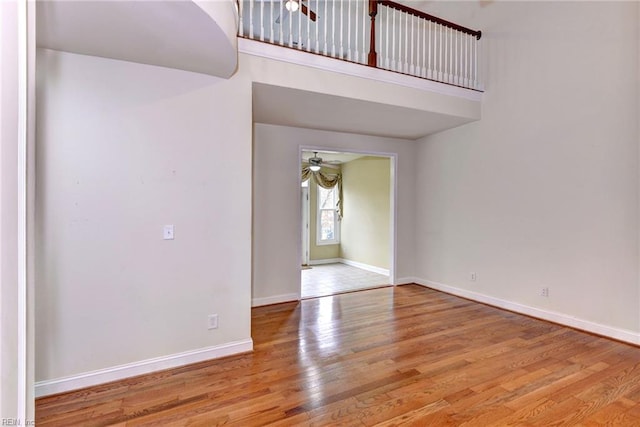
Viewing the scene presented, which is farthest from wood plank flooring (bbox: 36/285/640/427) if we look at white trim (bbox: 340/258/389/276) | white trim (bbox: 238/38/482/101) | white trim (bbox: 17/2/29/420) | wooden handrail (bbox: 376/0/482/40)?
wooden handrail (bbox: 376/0/482/40)

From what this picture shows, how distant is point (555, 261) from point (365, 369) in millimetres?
2471

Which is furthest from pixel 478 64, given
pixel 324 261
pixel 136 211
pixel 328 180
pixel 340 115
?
pixel 324 261

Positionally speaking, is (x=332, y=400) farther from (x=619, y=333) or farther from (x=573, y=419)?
(x=619, y=333)

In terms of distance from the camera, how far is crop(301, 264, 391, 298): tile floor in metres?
4.97

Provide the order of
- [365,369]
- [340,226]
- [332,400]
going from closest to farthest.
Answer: [332,400], [365,369], [340,226]

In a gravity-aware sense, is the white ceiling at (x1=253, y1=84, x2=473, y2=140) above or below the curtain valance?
above

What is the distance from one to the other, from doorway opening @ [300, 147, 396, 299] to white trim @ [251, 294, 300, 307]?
90 centimetres

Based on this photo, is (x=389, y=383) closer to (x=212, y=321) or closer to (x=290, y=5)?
(x=212, y=321)

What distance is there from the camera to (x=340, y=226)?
7758 millimetres

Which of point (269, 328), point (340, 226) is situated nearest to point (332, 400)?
point (269, 328)

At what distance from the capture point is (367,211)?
688 cm

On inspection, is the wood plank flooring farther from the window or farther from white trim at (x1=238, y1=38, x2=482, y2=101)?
the window

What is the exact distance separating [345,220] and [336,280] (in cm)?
216

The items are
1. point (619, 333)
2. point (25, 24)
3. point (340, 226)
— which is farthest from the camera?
point (340, 226)
